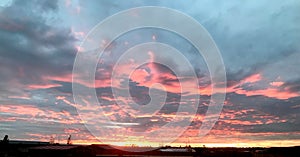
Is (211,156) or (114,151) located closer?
(211,156)

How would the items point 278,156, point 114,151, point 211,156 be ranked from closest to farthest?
point 278,156 < point 211,156 < point 114,151

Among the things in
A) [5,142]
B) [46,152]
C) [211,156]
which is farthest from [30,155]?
[211,156]

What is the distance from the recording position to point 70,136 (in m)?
183

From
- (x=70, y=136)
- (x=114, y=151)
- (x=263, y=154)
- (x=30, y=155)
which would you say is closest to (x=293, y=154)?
(x=263, y=154)

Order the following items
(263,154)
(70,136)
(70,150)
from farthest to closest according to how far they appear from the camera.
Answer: (70,136) → (70,150) → (263,154)

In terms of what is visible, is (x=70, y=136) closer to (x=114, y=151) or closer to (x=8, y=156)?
(x=114, y=151)

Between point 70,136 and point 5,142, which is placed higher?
point 70,136

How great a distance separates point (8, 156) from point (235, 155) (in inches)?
3009

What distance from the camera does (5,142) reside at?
99.9 meters

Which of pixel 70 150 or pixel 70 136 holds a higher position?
pixel 70 136

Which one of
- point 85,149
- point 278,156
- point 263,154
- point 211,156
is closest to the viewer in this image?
point 278,156

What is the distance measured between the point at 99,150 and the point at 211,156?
49.3 m

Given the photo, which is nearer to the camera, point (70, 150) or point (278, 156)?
point (278, 156)

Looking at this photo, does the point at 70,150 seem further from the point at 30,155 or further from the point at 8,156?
the point at 8,156
